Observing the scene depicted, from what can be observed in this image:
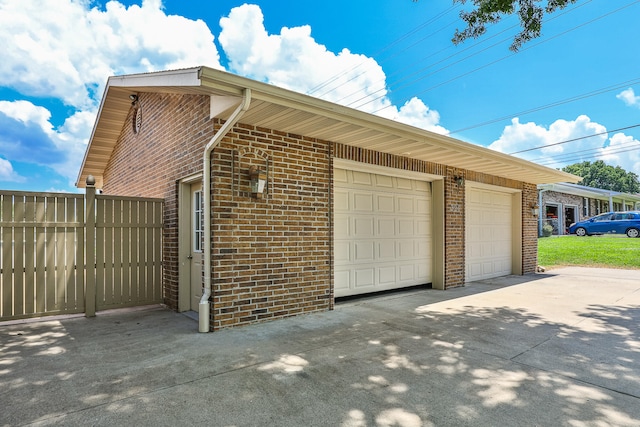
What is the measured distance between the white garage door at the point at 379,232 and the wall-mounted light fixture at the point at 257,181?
160 cm

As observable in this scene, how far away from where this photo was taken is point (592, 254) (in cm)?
1133

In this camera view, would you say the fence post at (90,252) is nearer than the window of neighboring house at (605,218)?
Yes

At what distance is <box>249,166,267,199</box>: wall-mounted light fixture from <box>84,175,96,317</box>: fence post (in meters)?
2.53

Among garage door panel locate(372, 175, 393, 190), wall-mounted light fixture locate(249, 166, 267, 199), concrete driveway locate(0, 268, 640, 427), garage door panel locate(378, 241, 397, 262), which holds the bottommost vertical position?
concrete driveway locate(0, 268, 640, 427)

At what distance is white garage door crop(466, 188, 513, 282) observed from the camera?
25.9ft

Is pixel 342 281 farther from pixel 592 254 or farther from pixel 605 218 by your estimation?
pixel 605 218

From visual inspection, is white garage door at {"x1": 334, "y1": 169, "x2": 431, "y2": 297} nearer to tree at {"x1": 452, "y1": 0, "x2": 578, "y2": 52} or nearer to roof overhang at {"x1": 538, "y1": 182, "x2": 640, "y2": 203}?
tree at {"x1": 452, "y1": 0, "x2": 578, "y2": 52}

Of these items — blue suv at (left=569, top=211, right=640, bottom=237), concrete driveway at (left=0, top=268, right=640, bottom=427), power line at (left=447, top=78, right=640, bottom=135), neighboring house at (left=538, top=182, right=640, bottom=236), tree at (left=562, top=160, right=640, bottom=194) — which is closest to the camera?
concrete driveway at (left=0, top=268, right=640, bottom=427)

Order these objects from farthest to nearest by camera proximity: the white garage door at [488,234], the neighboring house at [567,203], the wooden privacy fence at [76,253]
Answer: the neighboring house at [567,203] < the white garage door at [488,234] < the wooden privacy fence at [76,253]

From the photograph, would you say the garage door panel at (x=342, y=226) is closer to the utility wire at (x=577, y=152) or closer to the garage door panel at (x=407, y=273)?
the garage door panel at (x=407, y=273)

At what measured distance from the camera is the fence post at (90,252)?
492cm

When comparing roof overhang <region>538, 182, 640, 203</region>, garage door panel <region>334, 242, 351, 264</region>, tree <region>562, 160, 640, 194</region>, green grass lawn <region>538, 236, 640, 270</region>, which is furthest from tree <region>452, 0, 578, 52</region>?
tree <region>562, 160, 640, 194</region>

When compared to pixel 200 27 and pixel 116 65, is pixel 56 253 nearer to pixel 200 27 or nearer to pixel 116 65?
pixel 116 65

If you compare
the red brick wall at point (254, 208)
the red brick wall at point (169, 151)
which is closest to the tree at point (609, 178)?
the red brick wall at point (254, 208)
